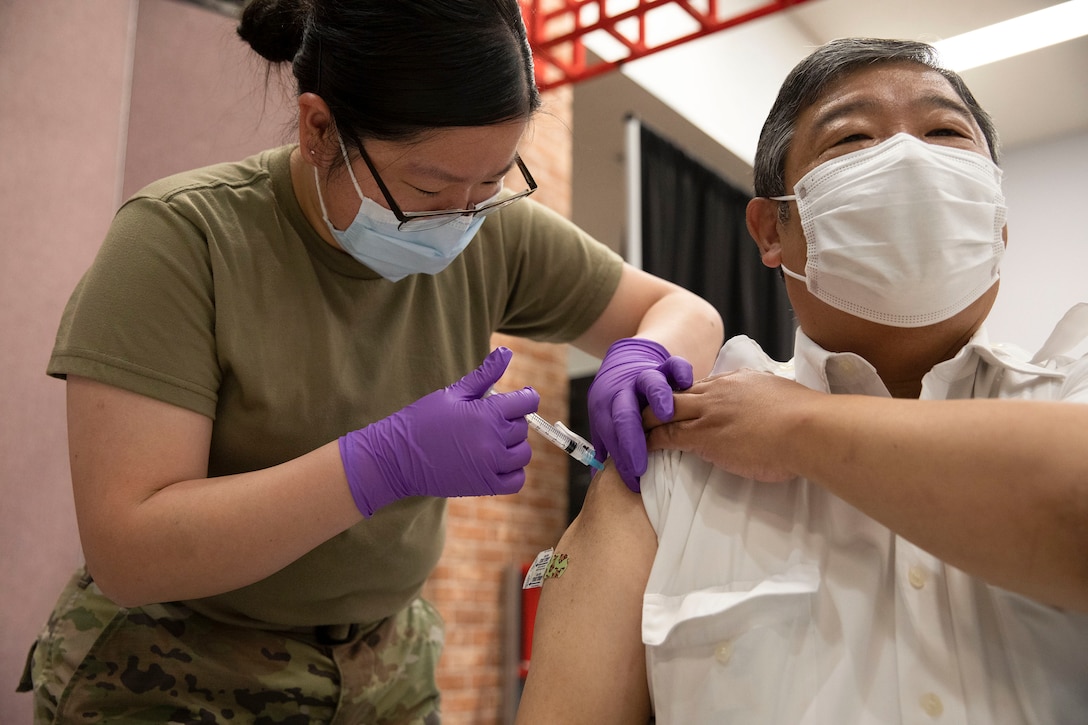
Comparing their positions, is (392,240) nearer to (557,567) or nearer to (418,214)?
(418,214)

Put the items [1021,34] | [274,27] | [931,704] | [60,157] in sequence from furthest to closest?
[1021,34] < [60,157] < [274,27] < [931,704]

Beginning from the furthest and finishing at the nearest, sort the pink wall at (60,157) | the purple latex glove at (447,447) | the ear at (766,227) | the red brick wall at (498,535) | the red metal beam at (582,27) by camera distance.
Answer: the red brick wall at (498,535), the red metal beam at (582,27), the pink wall at (60,157), the ear at (766,227), the purple latex glove at (447,447)

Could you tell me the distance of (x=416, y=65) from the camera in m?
1.28

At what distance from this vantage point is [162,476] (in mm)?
1236

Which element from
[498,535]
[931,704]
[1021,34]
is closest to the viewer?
[931,704]

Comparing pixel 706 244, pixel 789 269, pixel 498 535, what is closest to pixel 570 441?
pixel 789 269

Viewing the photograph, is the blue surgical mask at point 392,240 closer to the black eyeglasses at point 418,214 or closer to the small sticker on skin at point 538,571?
the black eyeglasses at point 418,214

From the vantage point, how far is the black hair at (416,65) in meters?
1.28

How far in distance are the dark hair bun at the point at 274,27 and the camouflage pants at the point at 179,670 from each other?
0.91 metres

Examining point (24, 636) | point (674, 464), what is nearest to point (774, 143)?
point (674, 464)

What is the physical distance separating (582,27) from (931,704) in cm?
336

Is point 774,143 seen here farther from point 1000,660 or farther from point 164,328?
point 164,328

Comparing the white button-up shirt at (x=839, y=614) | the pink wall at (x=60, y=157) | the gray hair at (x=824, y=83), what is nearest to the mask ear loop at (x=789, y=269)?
the gray hair at (x=824, y=83)

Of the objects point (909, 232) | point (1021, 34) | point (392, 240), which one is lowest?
point (1021, 34)
